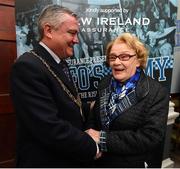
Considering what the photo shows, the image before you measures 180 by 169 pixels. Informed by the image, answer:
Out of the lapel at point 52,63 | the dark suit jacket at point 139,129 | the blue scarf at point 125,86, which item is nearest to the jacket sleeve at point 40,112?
the lapel at point 52,63

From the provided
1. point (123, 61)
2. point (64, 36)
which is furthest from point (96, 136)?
point (64, 36)

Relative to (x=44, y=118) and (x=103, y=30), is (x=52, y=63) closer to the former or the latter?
(x=44, y=118)

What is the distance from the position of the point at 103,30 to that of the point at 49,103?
1.05 metres

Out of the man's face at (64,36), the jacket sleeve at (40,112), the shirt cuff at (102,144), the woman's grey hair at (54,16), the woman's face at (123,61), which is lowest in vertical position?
the shirt cuff at (102,144)

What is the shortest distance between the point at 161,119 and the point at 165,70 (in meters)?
1.06

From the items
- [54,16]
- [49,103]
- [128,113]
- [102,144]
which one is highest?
[54,16]

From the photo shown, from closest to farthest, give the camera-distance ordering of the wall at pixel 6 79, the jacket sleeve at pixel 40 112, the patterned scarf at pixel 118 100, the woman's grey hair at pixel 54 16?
the jacket sleeve at pixel 40 112 → the woman's grey hair at pixel 54 16 → the patterned scarf at pixel 118 100 → the wall at pixel 6 79

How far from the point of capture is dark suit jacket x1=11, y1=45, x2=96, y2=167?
122 centimetres

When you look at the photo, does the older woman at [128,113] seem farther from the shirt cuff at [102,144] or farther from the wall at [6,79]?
the wall at [6,79]

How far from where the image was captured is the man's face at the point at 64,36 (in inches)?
53.1

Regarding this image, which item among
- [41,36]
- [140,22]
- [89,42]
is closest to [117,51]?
[41,36]

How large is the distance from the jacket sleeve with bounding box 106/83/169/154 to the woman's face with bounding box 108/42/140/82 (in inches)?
7.7

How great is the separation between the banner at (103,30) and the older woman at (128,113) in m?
0.51

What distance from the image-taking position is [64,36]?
1.36 metres
